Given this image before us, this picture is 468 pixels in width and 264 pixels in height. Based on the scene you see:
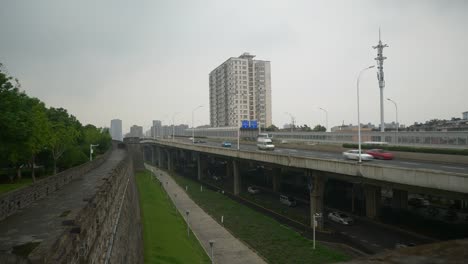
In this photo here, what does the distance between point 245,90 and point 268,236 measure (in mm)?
121935

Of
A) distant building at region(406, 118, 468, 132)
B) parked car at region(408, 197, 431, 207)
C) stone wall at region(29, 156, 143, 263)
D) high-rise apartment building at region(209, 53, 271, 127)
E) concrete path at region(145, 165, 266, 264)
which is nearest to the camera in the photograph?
stone wall at region(29, 156, 143, 263)

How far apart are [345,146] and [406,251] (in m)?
49.2

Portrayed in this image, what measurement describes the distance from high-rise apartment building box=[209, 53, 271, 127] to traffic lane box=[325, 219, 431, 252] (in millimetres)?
109538

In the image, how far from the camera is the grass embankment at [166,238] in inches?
993

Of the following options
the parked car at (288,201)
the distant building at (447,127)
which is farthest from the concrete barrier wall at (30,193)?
the distant building at (447,127)

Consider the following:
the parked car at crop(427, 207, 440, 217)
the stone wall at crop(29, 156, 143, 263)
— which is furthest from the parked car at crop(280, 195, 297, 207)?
the stone wall at crop(29, 156, 143, 263)

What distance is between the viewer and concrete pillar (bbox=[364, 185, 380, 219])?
128ft

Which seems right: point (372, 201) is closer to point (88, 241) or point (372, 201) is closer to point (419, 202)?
point (419, 202)

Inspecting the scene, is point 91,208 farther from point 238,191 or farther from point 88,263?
point 238,191

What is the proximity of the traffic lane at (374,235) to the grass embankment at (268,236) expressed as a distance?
14.2 feet

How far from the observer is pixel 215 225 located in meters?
39.2

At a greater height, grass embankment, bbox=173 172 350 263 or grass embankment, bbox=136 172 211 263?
grass embankment, bbox=136 172 211 263

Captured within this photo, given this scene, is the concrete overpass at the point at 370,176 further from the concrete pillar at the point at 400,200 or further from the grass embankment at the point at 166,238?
the grass embankment at the point at 166,238

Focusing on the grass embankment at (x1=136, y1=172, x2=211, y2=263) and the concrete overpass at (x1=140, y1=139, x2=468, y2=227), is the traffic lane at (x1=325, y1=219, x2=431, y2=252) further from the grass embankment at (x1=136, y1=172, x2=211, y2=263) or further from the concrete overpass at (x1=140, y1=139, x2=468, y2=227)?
the grass embankment at (x1=136, y1=172, x2=211, y2=263)
